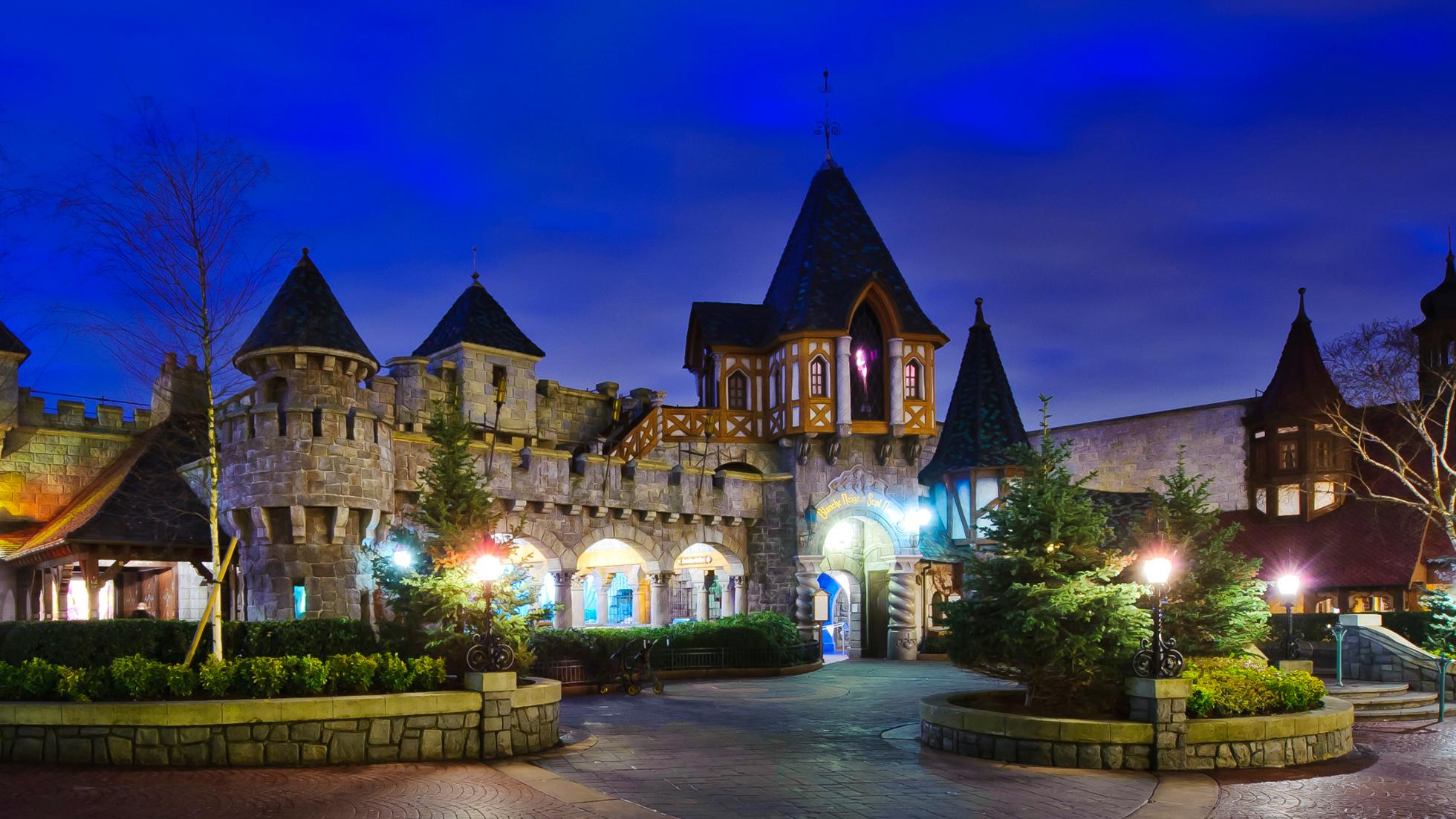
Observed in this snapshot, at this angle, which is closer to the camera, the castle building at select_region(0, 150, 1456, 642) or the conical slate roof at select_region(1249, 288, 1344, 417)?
the castle building at select_region(0, 150, 1456, 642)

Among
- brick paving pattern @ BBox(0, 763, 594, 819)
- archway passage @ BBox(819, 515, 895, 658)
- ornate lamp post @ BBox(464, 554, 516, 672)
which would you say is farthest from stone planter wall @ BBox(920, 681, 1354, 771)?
archway passage @ BBox(819, 515, 895, 658)

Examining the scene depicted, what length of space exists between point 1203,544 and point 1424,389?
21.9 meters

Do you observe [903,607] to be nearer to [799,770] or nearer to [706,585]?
[706,585]

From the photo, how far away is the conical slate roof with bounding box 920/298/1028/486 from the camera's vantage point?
32.2 metres

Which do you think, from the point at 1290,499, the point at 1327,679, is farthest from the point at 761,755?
the point at 1290,499

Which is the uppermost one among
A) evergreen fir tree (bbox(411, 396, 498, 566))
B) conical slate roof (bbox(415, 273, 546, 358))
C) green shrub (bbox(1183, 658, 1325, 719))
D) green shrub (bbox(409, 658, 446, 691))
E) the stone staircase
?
conical slate roof (bbox(415, 273, 546, 358))

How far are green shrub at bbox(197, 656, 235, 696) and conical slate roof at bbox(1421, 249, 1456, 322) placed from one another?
36.4m

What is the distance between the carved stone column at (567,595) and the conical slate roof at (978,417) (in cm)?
1087

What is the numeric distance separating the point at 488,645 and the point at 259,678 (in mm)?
2566

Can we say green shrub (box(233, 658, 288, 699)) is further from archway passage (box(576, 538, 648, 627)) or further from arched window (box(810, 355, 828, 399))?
archway passage (box(576, 538, 648, 627))

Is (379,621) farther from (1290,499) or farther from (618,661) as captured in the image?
(1290,499)

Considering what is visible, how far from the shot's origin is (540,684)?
1454 centimetres

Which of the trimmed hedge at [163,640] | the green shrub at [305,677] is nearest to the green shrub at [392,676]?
the green shrub at [305,677]

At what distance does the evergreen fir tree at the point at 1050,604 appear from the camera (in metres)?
14.1
